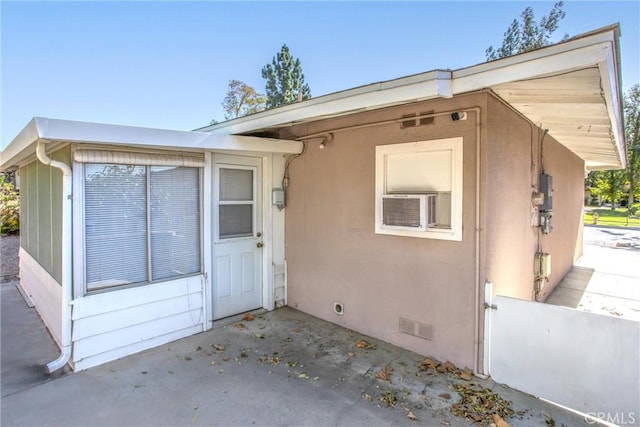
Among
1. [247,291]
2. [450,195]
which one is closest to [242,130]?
[247,291]

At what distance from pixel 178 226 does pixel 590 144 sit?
7460 millimetres

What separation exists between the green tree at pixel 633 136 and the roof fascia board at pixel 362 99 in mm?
30432

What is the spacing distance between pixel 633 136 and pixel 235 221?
3424 cm

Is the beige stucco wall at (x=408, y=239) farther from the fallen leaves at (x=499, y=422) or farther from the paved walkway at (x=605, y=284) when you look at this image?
the paved walkway at (x=605, y=284)

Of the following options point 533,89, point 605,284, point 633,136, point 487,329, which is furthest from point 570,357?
point 633,136

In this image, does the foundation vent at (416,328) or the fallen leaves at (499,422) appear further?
the foundation vent at (416,328)

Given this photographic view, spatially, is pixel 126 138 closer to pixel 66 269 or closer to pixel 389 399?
pixel 66 269

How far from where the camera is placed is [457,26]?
7.86 metres

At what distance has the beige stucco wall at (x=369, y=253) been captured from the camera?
3.37 metres

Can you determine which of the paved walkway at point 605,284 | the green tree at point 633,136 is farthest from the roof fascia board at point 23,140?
the green tree at point 633,136

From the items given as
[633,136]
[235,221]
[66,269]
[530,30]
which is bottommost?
[66,269]

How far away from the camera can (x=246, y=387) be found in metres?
3.07

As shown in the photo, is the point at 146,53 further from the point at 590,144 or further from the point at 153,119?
the point at 590,144

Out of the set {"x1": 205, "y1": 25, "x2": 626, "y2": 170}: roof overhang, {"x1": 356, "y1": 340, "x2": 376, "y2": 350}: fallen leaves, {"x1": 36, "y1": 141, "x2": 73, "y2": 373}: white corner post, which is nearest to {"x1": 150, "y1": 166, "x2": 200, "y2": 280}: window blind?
{"x1": 36, "y1": 141, "x2": 73, "y2": 373}: white corner post
